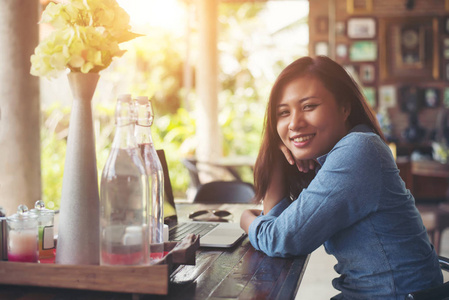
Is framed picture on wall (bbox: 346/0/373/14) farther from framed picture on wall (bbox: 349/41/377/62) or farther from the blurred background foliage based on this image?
the blurred background foliage

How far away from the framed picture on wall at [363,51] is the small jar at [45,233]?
6.79 m

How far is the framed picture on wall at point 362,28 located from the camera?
24.1 ft

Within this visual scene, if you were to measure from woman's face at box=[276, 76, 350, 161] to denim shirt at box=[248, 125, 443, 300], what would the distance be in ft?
0.53

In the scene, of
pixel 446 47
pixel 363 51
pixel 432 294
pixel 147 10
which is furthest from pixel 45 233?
pixel 446 47

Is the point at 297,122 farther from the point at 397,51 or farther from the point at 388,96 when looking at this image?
the point at 397,51

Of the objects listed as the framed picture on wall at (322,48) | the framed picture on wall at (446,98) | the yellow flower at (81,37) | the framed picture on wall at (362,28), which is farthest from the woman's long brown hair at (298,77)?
the framed picture on wall at (446,98)

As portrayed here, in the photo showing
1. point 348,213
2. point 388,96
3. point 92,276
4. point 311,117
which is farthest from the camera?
point 388,96

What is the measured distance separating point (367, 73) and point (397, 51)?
0.54 metres

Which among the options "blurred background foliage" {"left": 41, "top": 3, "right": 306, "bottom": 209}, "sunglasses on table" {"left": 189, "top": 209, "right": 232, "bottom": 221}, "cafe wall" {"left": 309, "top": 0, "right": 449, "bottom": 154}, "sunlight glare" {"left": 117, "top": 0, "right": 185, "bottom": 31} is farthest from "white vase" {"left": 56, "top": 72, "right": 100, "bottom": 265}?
"cafe wall" {"left": 309, "top": 0, "right": 449, "bottom": 154}

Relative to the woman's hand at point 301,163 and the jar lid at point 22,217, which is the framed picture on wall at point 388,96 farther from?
the jar lid at point 22,217

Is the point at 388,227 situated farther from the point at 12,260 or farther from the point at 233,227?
the point at 12,260

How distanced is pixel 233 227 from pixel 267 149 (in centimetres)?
33

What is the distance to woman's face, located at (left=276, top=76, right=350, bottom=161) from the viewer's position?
4.87ft

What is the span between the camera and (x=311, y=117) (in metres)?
1.48
